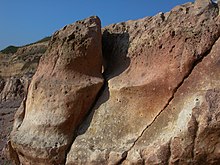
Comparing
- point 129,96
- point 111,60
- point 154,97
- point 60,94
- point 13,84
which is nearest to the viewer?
point 154,97

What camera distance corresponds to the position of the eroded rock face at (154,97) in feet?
11.4

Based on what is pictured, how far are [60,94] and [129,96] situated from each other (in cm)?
76

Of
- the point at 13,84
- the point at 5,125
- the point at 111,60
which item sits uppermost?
the point at 13,84

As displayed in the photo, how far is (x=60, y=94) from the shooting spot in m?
4.20

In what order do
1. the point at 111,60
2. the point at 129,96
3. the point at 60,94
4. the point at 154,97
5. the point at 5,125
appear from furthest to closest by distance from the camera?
the point at 5,125
the point at 111,60
the point at 60,94
the point at 129,96
the point at 154,97

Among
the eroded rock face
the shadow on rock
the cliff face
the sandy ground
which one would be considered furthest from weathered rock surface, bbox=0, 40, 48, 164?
the eroded rock face

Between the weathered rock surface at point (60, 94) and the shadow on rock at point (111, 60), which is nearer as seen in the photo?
the weathered rock surface at point (60, 94)

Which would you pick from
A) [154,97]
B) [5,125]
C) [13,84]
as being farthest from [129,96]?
[13,84]

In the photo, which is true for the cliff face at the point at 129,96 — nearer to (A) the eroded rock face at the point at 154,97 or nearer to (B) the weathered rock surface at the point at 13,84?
(A) the eroded rock face at the point at 154,97

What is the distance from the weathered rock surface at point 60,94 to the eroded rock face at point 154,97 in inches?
6.1

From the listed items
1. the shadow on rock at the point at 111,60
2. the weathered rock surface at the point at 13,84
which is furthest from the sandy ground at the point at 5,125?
the shadow on rock at the point at 111,60

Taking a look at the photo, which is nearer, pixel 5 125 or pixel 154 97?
pixel 154 97

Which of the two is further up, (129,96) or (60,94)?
(60,94)

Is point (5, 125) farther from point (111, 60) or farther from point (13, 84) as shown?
point (13, 84)
